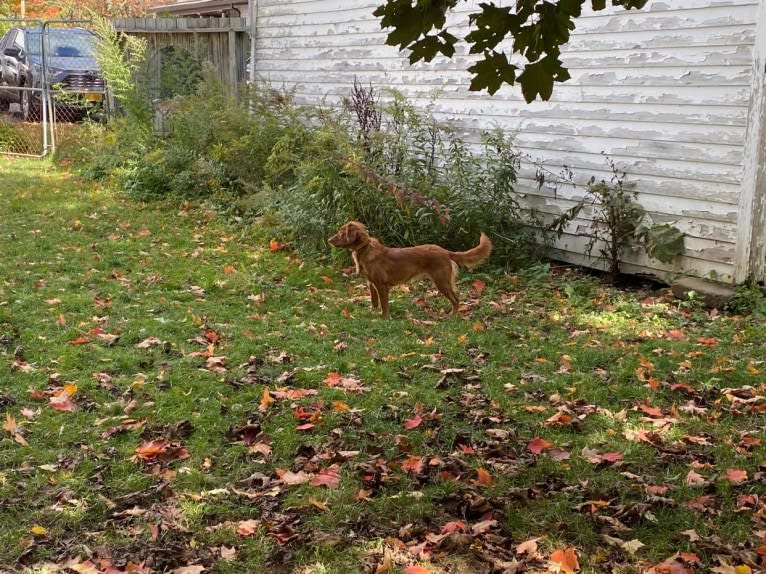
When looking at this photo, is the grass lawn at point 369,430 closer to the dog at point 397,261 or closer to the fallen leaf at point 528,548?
the fallen leaf at point 528,548

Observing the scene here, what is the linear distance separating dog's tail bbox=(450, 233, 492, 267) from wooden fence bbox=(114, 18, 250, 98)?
9236 mm

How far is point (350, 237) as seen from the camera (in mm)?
6461

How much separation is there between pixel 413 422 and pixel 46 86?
1292cm

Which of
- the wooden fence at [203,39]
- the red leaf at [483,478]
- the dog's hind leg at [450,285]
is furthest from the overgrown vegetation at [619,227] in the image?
the wooden fence at [203,39]

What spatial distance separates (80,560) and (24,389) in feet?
6.37

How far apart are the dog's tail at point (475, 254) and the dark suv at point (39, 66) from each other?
1250cm

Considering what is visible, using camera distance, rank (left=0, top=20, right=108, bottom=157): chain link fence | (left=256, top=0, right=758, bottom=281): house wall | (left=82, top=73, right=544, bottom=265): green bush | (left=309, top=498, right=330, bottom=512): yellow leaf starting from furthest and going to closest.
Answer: (left=0, top=20, right=108, bottom=157): chain link fence → (left=82, top=73, right=544, bottom=265): green bush → (left=256, top=0, right=758, bottom=281): house wall → (left=309, top=498, right=330, bottom=512): yellow leaf

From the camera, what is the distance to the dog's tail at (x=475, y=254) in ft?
21.5

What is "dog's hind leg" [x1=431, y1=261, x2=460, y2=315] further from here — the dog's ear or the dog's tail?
the dog's ear

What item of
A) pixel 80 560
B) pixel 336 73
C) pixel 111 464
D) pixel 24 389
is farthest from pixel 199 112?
pixel 80 560

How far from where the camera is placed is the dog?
6.50 m

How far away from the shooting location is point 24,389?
4668 mm

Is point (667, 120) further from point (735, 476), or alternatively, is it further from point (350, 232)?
point (735, 476)

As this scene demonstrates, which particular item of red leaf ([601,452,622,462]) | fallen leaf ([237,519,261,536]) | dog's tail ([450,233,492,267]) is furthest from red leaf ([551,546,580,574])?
dog's tail ([450,233,492,267])
